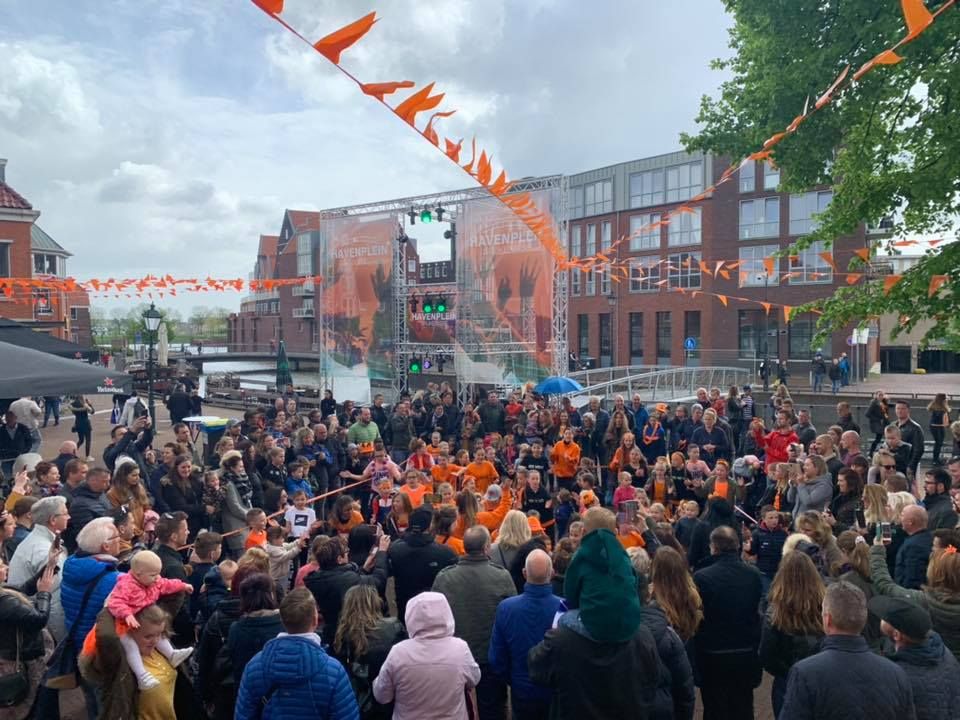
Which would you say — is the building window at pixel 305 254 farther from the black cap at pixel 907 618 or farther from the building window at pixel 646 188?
the black cap at pixel 907 618

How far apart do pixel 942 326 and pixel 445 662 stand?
11.5 meters

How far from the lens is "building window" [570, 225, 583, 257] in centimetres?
5022

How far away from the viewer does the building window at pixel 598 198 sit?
48.1 meters

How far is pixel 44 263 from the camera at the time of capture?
2207 inches

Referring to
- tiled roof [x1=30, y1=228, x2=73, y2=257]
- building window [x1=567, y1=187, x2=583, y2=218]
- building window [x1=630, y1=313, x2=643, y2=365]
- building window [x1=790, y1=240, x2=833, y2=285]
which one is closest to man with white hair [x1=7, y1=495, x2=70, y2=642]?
building window [x1=790, y1=240, x2=833, y2=285]

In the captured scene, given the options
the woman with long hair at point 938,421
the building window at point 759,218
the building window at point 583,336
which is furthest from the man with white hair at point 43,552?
the building window at point 583,336

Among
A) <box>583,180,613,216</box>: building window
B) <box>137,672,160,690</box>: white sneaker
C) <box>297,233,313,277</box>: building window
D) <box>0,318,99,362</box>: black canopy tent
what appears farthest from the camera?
<box>297,233,313,277</box>: building window

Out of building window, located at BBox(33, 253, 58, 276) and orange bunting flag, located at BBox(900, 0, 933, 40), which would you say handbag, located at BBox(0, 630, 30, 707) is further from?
building window, located at BBox(33, 253, 58, 276)

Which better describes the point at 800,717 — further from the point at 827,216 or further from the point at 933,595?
the point at 827,216

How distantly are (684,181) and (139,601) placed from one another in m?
44.3

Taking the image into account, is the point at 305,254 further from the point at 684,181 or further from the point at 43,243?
the point at 684,181

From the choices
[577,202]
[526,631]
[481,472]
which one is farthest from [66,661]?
[577,202]

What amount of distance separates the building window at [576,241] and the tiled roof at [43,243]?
38528mm

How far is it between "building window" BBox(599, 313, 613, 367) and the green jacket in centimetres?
4693
